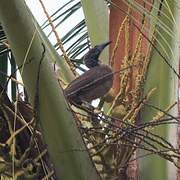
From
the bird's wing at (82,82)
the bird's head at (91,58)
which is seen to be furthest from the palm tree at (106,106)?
the bird's head at (91,58)

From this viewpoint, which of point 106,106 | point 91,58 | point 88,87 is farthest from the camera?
point 91,58

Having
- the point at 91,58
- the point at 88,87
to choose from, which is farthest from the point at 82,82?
the point at 91,58

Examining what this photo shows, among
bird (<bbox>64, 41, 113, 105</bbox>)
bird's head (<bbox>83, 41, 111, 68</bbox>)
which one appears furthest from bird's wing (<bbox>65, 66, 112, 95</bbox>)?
bird's head (<bbox>83, 41, 111, 68</bbox>)

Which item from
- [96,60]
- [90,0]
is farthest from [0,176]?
[96,60]

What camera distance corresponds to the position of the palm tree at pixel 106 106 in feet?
4.89

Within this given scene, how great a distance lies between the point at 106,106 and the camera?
218cm

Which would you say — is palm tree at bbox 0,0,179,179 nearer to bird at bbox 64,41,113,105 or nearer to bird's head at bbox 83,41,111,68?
bird at bbox 64,41,113,105

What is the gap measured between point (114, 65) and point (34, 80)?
73cm

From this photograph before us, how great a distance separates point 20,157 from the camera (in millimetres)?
1597

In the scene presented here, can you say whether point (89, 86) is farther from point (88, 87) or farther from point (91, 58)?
point (91, 58)

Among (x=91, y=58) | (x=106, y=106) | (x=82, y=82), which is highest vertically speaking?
(x=91, y=58)

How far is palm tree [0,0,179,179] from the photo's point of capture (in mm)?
1490

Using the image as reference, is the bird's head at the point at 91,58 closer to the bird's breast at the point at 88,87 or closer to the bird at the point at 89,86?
the bird at the point at 89,86

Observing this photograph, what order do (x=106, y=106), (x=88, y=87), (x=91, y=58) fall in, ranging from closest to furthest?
(x=106, y=106), (x=88, y=87), (x=91, y=58)
